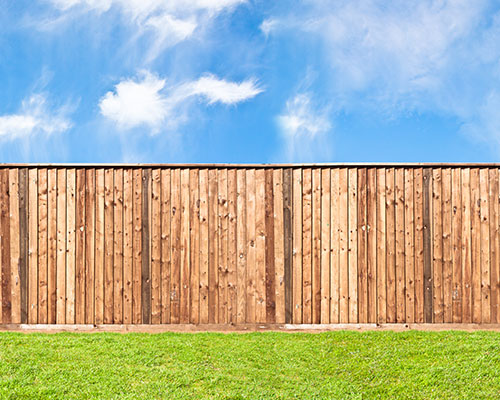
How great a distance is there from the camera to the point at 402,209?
5945 mm

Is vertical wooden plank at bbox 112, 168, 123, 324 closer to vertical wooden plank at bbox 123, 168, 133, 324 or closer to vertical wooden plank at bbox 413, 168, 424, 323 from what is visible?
vertical wooden plank at bbox 123, 168, 133, 324

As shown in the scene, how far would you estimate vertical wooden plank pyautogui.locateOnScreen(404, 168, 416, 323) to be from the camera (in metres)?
5.88

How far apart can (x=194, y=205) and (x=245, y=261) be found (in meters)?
1.16

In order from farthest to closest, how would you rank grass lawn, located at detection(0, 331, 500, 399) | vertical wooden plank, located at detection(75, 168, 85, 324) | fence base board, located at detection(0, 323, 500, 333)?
vertical wooden plank, located at detection(75, 168, 85, 324) → fence base board, located at detection(0, 323, 500, 333) → grass lawn, located at detection(0, 331, 500, 399)

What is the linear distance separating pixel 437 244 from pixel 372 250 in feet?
3.41

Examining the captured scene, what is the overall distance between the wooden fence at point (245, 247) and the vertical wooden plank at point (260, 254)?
0.02 meters

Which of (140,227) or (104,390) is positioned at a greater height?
(140,227)

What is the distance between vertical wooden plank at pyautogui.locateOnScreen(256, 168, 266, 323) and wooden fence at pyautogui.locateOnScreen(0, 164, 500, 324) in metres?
0.02

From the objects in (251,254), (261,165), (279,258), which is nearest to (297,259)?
(279,258)

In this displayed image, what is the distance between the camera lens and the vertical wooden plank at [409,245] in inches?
232

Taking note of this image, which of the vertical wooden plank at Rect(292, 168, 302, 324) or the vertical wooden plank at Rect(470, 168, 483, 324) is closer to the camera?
the vertical wooden plank at Rect(292, 168, 302, 324)

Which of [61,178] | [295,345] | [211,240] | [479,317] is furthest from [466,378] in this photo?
[61,178]

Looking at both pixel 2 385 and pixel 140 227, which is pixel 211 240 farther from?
pixel 2 385

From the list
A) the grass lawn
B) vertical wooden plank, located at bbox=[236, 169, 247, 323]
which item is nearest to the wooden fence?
vertical wooden plank, located at bbox=[236, 169, 247, 323]
